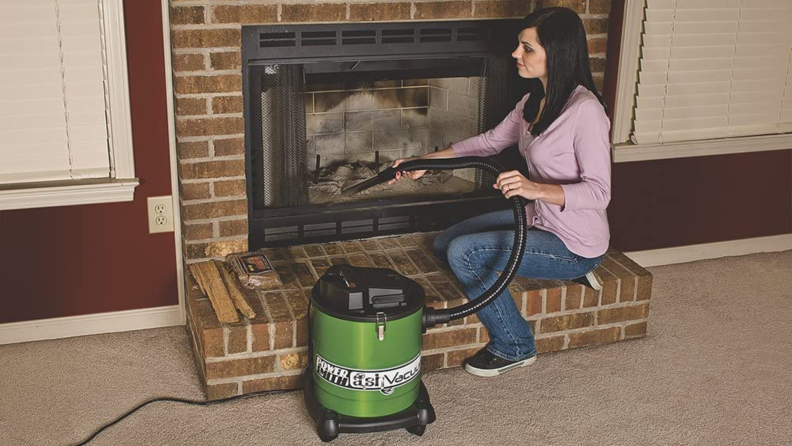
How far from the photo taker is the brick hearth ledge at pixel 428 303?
8.54ft

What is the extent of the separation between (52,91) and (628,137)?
6.48 ft

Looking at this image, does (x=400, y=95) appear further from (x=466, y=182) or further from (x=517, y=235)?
(x=517, y=235)

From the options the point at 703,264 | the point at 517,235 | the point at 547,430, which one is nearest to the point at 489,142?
the point at 517,235

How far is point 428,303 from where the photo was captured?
2.76m

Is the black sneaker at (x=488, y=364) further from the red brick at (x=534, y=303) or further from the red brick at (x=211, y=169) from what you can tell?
the red brick at (x=211, y=169)

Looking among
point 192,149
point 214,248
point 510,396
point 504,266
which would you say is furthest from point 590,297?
point 192,149

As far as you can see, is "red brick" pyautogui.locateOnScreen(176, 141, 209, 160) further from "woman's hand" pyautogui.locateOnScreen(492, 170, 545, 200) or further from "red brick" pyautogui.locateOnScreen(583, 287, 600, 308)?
"red brick" pyautogui.locateOnScreen(583, 287, 600, 308)

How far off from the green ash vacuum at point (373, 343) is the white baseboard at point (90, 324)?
78cm

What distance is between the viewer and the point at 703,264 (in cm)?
365

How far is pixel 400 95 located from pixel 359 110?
0.16 m

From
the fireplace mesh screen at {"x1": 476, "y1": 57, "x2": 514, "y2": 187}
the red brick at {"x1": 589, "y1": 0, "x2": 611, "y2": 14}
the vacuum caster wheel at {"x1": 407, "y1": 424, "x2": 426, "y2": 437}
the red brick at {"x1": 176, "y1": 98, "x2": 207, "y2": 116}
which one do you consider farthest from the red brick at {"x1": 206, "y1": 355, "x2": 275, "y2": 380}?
the red brick at {"x1": 589, "y1": 0, "x2": 611, "y2": 14}

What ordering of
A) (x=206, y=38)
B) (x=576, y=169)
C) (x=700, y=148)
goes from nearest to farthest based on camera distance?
1. (x=576, y=169)
2. (x=206, y=38)
3. (x=700, y=148)

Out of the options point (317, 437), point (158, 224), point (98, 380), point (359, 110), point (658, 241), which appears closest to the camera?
Answer: point (317, 437)

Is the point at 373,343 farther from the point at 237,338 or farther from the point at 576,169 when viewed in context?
the point at 576,169
